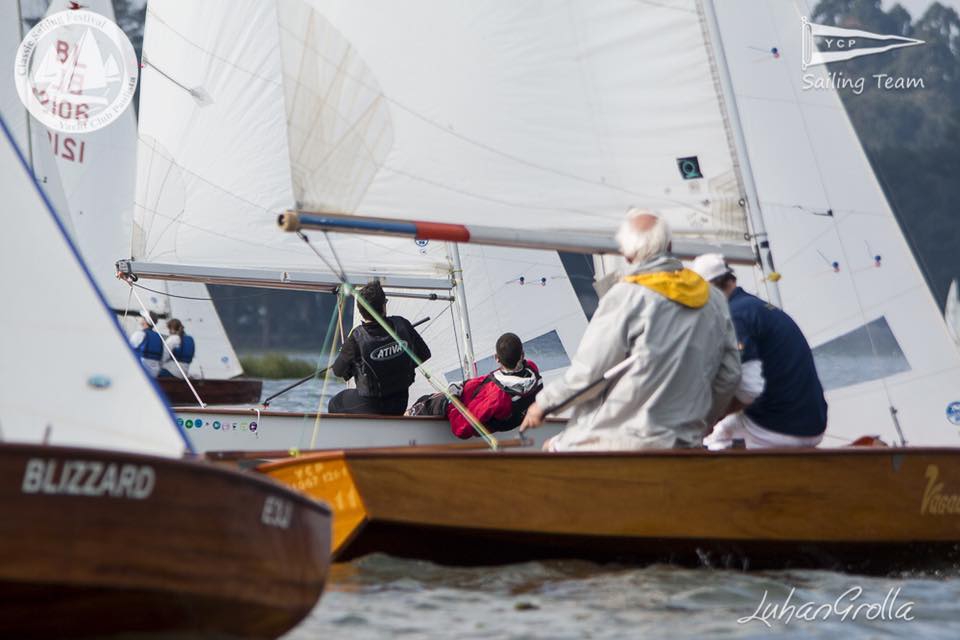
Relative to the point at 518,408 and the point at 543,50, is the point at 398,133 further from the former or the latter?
the point at 518,408

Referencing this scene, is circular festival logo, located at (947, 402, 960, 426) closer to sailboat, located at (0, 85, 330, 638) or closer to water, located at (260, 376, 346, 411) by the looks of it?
sailboat, located at (0, 85, 330, 638)

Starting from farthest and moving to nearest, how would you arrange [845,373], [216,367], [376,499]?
1. [216,367]
2. [845,373]
3. [376,499]

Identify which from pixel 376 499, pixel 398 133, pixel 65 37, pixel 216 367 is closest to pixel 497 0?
pixel 398 133

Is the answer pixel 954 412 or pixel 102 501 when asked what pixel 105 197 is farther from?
pixel 102 501

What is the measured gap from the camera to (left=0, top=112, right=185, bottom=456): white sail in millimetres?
3838

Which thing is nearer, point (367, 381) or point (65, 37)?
point (367, 381)

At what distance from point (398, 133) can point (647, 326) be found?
7.01 feet

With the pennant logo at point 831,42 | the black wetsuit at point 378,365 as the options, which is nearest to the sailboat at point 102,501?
the black wetsuit at point 378,365

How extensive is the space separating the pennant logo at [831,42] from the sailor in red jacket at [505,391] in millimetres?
2247

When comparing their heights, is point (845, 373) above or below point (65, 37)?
below

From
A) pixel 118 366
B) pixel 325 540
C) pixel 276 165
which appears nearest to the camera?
pixel 118 366

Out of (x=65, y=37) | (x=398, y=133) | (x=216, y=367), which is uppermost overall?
(x=65, y=37)

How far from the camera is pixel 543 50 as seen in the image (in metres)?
7.21

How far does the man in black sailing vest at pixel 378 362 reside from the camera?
27.3 feet
